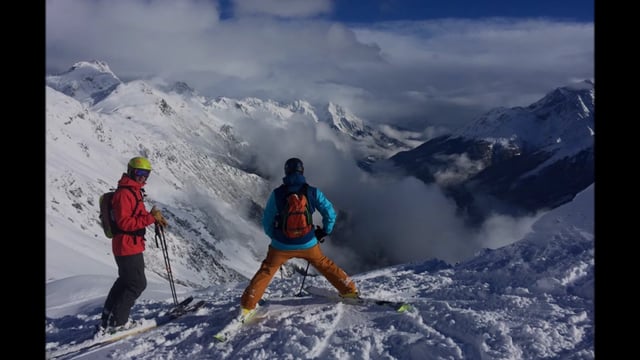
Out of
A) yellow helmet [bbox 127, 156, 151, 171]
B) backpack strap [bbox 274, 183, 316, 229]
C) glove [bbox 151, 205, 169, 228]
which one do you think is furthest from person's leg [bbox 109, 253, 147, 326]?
backpack strap [bbox 274, 183, 316, 229]

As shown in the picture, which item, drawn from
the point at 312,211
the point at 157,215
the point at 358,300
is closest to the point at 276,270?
the point at 312,211

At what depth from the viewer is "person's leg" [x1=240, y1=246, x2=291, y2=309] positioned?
900cm

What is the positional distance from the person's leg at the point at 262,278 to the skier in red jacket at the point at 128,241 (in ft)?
6.42

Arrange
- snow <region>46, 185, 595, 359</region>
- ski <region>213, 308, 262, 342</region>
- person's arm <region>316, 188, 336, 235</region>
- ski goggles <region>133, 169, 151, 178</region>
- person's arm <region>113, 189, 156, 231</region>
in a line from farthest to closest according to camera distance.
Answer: person's arm <region>316, 188, 336, 235</region>
ski goggles <region>133, 169, 151, 178</region>
person's arm <region>113, 189, 156, 231</region>
ski <region>213, 308, 262, 342</region>
snow <region>46, 185, 595, 359</region>

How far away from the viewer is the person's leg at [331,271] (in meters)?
9.37

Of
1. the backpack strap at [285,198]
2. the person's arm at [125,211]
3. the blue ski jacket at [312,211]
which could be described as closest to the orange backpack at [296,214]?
the backpack strap at [285,198]

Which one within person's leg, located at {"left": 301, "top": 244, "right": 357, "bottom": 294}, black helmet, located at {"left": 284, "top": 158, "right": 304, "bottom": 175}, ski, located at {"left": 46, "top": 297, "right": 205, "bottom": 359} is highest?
black helmet, located at {"left": 284, "top": 158, "right": 304, "bottom": 175}

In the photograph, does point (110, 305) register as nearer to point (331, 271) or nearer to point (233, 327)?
point (233, 327)

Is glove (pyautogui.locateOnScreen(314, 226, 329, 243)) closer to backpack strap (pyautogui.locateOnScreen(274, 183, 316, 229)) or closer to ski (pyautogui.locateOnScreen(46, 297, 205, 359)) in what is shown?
backpack strap (pyautogui.locateOnScreen(274, 183, 316, 229))

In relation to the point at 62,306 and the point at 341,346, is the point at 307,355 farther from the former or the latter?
the point at 62,306

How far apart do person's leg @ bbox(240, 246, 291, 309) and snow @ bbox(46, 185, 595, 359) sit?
38 cm

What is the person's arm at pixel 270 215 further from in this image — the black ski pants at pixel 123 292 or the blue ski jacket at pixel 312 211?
the black ski pants at pixel 123 292

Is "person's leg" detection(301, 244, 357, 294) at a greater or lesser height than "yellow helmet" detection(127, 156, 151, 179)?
lesser
